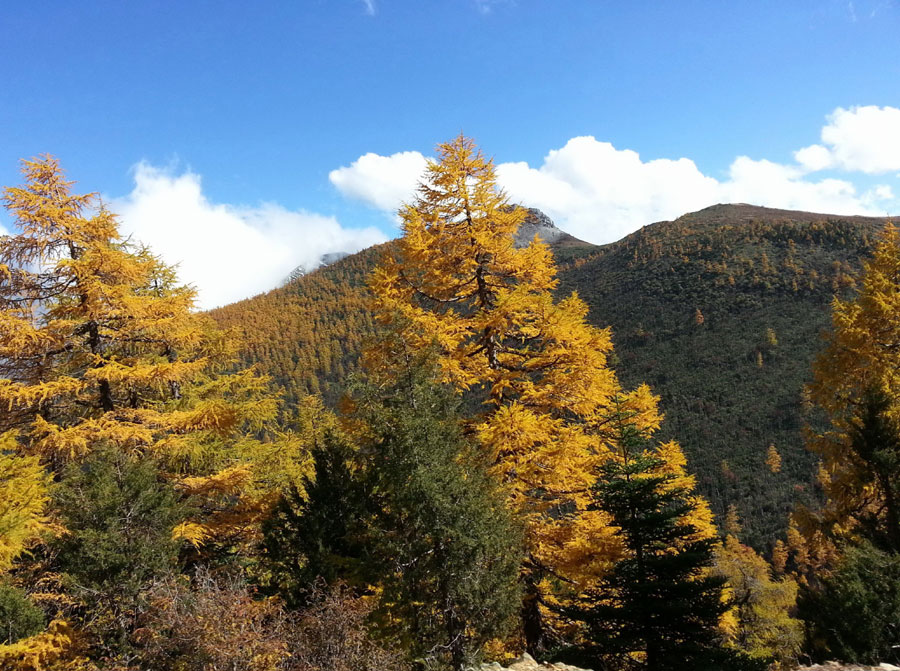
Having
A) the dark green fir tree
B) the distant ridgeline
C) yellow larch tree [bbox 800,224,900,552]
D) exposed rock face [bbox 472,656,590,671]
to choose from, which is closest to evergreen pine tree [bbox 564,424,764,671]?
exposed rock face [bbox 472,656,590,671]

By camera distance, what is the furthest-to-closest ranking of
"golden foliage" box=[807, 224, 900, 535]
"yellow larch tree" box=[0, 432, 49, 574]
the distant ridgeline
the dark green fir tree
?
the distant ridgeline < "golden foliage" box=[807, 224, 900, 535] < the dark green fir tree < "yellow larch tree" box=[0, 432, 49, 574]

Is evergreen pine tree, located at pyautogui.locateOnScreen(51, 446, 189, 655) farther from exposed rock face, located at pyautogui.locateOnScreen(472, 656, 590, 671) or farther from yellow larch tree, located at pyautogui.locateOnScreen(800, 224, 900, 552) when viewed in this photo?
yellow larch tree, located at pyautogui.locateOnScreen(800, 224, 900, 552)

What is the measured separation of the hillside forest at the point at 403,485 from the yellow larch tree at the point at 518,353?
66 millimetres

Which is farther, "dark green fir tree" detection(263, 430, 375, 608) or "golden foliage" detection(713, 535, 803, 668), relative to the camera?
"golden foliage" detection(713, 535, 803, 668)

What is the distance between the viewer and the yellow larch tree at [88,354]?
9594mm

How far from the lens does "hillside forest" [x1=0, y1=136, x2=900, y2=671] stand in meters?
7.37

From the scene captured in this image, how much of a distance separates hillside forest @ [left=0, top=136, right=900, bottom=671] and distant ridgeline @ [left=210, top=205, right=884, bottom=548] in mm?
33331

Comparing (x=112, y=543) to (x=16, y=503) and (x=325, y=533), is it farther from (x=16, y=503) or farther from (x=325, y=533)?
(x=325, y=533)

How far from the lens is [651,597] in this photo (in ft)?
26.3

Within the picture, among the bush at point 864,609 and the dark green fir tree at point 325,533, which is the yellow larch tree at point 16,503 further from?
the bush at point 864,609

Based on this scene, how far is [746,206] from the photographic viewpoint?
652 feet

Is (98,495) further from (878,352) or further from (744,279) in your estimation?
(744,279)

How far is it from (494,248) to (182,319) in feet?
24.7

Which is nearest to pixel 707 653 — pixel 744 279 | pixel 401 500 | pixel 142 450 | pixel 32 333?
pixel 401 500
